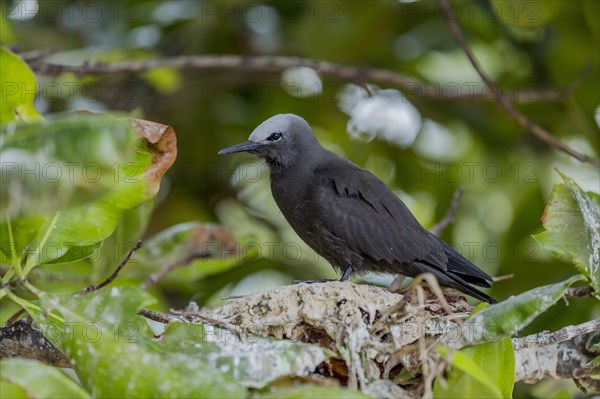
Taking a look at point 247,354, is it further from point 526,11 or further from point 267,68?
point 526,11

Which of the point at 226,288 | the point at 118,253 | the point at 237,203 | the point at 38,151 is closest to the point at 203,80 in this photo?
the point at 237,203

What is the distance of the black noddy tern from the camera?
4.16m

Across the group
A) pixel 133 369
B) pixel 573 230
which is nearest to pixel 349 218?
pixel 573 230

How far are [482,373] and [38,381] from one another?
41.9 inches

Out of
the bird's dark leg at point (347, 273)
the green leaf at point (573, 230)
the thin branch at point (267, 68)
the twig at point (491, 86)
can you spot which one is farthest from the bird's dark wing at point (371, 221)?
the green leaf at point (573, 230)

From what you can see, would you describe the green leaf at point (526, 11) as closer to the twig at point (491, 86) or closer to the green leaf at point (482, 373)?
the twig at point (491, 86)

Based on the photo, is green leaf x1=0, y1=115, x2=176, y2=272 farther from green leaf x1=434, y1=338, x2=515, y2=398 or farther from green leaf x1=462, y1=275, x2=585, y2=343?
green leaf x1=462, y1=275, x2=585, y2=343

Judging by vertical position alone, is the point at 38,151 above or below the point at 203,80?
above

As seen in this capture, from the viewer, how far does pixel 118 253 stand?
14.5ft

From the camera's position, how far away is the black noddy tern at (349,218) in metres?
4.16

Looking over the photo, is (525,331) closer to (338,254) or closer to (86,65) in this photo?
(338,254)

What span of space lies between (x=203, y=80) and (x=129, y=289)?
12.0 feet

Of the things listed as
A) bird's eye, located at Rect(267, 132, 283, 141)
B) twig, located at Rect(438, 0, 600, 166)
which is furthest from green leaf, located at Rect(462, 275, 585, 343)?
bird's eye, located at Rect(267, 132, 283, 141)

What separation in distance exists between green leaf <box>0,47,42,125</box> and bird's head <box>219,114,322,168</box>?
180 cm
